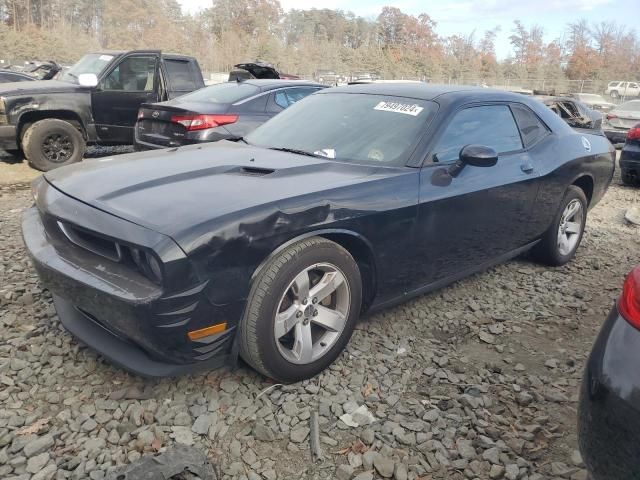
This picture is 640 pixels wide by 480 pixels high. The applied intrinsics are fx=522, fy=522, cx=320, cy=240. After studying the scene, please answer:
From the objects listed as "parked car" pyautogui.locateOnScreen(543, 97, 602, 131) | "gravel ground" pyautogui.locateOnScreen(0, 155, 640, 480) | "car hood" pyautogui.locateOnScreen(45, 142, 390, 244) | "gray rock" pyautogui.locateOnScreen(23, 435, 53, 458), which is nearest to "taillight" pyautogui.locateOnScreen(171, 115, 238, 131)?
"car hood" pyautogui.locateOnScreen(45, 142, 390, 244)

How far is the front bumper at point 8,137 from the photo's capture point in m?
7.18

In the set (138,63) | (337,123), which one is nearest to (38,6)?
(138,63)

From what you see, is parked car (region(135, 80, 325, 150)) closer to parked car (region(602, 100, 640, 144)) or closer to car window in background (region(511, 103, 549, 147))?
car window in background (region(511, 103, 549, 147))

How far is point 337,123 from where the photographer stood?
140 inches

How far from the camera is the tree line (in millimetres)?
56219

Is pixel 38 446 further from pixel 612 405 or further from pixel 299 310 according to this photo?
pixel 612 405

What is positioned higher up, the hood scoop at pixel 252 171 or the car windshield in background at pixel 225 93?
the car windshield in background at pixel 225 93

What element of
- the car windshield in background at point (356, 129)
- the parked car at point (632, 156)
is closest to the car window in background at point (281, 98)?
the car windshield in background at point (356, 129)

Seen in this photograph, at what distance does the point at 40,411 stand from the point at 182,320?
35.0 inches

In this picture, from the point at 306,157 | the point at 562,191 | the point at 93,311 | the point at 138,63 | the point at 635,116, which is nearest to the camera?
the point at 93,311

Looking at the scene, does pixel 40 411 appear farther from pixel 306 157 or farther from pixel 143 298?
pixel 306 157

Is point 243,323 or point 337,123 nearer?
point 243,323

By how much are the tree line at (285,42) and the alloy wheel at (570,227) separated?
162 ft

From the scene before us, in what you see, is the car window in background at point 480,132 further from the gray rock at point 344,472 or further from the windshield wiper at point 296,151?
the gray rock at point 344,472
